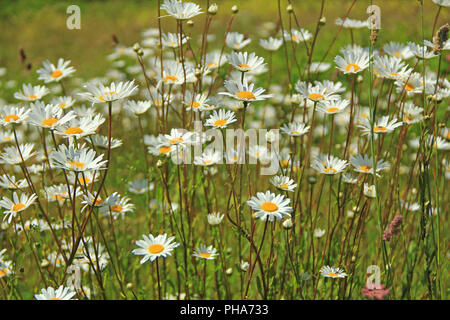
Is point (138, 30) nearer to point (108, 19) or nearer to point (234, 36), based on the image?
point (108, 19)

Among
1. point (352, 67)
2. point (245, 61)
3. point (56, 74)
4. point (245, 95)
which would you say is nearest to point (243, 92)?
point (245, 95)

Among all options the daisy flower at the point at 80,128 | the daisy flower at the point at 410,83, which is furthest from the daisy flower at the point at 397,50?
the daisy flower at the point at 80,128

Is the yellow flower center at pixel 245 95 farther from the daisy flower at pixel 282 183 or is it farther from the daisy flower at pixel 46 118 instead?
the daisy flower at pixel 46 118

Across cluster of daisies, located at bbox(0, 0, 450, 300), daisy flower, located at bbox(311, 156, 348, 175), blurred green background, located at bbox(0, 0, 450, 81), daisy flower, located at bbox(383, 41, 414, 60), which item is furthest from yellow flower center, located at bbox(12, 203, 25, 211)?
blurred green background, located at bbox(0, 0, 450, 81)

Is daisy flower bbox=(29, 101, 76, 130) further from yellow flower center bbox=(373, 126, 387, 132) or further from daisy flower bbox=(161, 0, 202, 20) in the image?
yellow flower center bbox=(373, 126, 387, 132)

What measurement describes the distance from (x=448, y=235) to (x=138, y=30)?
18.8ft

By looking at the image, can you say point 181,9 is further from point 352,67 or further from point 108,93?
point 352,67

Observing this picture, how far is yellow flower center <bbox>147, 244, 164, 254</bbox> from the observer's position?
1.16m

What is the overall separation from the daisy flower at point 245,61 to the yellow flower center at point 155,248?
22.9 inches

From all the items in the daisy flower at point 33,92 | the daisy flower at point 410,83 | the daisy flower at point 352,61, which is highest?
the daisy flower at point 352,61

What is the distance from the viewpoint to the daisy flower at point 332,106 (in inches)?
52.4
